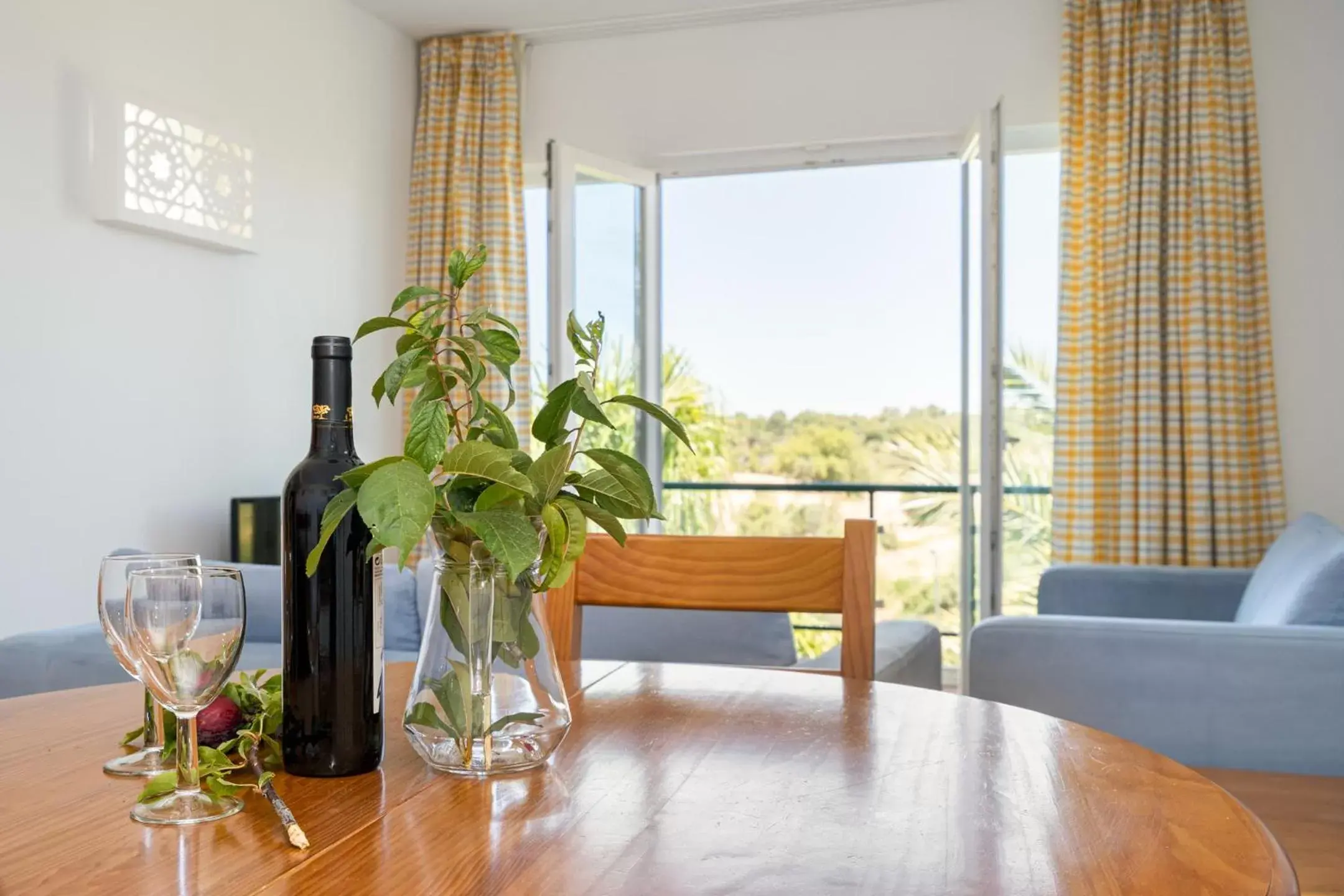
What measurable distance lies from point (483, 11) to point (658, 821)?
188 inches

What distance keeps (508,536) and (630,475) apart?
135 mm

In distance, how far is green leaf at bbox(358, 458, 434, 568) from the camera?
29.1 inches

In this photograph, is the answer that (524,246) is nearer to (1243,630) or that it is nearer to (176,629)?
(1243,630)

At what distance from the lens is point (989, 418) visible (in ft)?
13.5

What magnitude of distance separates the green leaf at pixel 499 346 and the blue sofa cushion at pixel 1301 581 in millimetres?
1994

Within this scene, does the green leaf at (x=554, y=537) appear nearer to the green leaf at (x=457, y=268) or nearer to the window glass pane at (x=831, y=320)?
the green leaf at (x=457, y=268)

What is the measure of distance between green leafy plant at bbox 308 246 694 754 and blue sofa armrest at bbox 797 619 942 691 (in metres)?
1.32

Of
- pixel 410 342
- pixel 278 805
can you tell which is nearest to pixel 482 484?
pixel 410 342

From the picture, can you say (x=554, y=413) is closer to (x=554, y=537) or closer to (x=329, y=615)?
(x=554, y=537)

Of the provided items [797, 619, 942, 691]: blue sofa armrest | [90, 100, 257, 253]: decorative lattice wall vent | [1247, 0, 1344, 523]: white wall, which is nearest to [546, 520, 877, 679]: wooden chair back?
[797, 619, 942, 691]: blue sofa armrest

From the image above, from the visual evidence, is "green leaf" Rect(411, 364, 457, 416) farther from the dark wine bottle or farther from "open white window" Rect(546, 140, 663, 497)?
"open white window" Rect(546, 140, 663, 497)

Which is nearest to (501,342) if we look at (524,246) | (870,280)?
(524,246)

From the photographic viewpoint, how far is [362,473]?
2.60 ft

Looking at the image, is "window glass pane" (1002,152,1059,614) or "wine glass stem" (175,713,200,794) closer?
"wine glass stem" (175,713,200,794)
